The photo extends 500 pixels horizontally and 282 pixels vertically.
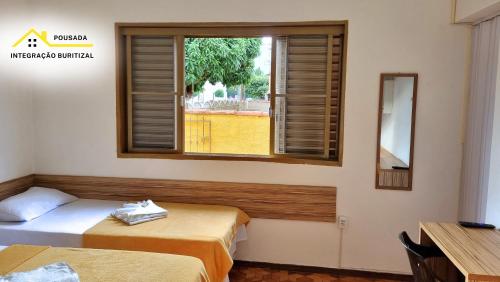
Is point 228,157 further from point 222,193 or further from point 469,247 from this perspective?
point 469,247

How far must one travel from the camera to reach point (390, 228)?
118 inches

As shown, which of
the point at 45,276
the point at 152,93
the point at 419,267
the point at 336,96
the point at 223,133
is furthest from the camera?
the point at 223,133

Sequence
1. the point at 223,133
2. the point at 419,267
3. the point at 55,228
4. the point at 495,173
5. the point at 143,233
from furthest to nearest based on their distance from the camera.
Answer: the point at 223,133 → the point at 55,228 → the point at 143,233 → the point at 495,173 → the point at 419,267

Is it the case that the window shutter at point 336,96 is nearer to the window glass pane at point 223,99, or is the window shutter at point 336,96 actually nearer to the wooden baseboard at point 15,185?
the window glass pane at point 223,99

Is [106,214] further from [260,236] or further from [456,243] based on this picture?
[456,243]

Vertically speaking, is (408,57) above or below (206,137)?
above

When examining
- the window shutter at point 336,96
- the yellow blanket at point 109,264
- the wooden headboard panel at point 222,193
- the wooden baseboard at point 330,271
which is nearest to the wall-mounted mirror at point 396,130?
the window shutter at point 336,96

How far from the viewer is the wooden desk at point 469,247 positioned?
1.56m

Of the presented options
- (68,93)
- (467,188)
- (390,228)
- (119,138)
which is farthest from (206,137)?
(467,188)

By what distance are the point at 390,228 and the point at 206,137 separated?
179 cm

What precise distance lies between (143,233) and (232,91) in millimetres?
1526

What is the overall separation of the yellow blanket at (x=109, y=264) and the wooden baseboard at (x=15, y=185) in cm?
117

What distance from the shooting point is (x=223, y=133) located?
11.1ft

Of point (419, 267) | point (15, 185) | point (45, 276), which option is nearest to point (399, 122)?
point (419, 267)
